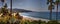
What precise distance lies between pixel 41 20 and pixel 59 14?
0.70 feet

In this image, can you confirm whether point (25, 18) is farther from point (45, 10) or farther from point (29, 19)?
point (45, 10)

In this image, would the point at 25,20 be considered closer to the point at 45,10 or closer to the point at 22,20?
the point at 22,20

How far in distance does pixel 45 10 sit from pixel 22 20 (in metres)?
0.28

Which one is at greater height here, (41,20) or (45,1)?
(45,1)

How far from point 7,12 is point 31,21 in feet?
0.96

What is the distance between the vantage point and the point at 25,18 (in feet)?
7.73

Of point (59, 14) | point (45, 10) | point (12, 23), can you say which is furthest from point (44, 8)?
point (12, 23)

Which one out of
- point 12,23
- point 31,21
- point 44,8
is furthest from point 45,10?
point 12,23

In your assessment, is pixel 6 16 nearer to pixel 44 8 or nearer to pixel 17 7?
pixel 17 7

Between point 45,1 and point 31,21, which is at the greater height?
point 45,1

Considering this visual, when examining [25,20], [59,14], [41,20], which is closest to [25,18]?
[25,20]

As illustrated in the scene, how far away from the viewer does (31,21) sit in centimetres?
235

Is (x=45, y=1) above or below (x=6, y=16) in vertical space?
above

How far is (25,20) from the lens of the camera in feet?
7.73
